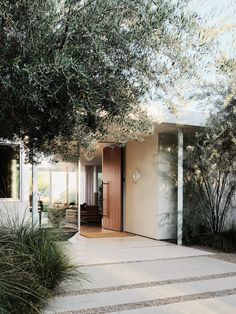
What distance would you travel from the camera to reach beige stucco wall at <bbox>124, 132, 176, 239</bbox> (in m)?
9.81

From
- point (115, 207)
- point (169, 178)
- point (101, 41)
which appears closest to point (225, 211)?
point (169, 178)

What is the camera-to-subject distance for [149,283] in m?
5.49

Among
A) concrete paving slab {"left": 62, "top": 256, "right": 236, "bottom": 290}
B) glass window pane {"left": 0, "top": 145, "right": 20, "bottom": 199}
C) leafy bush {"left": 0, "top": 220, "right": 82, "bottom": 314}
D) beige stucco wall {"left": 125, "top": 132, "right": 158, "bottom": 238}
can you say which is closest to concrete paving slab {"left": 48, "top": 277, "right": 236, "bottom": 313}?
leafy bush {"left": 0, "top": 220, "right": 82, "bottom": 314}

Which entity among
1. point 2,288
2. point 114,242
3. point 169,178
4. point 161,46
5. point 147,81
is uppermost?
point 161,46

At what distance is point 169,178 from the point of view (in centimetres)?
973

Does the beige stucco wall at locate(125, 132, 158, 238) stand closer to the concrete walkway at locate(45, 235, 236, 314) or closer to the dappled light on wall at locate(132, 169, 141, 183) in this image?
the dappled light on wall at locate(132, 169, 141, 183)

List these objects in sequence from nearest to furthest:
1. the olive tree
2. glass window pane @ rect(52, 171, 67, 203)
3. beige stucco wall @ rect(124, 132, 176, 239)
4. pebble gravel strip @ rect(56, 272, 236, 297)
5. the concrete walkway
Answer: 1. the olive tree
2. the concrete walkway
3. pebble gravel strip @ rect(56, 272, 236, 297)
4. beige stucco wall @ rect(124, 132, 176, 239)
5. glass window pane @ rect(52, 171, 67, 203)

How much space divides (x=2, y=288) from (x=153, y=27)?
267 cm

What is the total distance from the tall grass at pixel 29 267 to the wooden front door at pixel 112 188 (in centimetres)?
599

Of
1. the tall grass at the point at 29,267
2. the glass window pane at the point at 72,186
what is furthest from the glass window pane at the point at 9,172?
the glass window pane at the point at 72,186

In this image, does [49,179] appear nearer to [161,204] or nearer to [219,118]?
[161,204]

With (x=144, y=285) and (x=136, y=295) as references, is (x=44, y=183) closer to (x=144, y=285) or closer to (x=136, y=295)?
(x=144, y=285)

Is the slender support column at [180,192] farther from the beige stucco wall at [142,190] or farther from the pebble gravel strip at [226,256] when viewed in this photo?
the pebble gravel strip at [226,256]

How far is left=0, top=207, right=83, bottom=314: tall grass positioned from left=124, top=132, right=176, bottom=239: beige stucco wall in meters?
4.71
